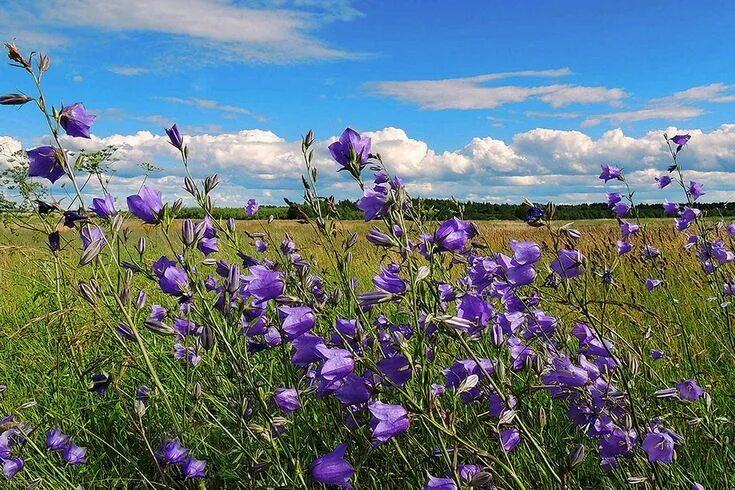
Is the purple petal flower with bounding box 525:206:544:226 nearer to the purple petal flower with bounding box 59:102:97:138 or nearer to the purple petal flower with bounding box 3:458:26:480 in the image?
the purple petal flower with bounding box 59:102:97:138

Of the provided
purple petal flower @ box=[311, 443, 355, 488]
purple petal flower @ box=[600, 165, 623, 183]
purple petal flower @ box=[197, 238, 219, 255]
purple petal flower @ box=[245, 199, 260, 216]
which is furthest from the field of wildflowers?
purple petal flower @ box=[600, 165, 623, 183]

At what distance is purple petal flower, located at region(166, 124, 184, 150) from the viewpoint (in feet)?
7.07

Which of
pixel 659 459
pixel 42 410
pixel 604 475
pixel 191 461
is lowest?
pixel 42 410

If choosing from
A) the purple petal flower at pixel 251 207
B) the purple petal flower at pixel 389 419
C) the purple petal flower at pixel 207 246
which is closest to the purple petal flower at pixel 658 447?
the purple petal flower at pixel 389 419

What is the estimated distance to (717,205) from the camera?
14.7 ft

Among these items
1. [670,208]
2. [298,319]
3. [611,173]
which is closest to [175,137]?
[298,319]

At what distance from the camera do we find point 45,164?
76.0 inches

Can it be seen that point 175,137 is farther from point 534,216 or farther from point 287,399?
point 534,216

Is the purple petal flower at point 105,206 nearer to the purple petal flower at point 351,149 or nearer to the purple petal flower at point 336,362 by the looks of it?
the purple petal flower at point 351,149

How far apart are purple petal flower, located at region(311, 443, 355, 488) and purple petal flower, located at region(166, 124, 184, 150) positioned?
3.78 ft

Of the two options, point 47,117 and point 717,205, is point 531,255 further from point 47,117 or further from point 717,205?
point 717,205

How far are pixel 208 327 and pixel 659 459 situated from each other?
1.23 meters

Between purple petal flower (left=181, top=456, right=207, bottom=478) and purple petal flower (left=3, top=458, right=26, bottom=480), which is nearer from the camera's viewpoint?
purple petal flower (left=181, top=456, right=207, bottom=478)

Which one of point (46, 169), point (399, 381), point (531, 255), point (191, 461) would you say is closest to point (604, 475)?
point (531, 255)
